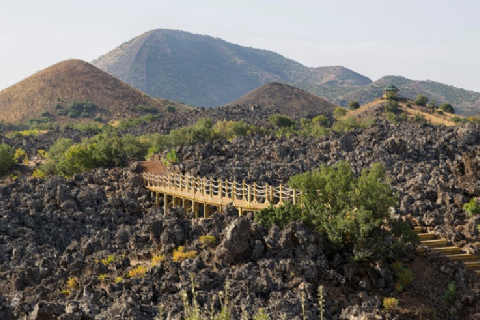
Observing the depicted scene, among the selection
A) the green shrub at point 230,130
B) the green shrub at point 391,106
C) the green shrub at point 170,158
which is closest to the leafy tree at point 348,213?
the green shrub at point 170,158

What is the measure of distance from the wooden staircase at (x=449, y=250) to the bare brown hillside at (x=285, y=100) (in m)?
100

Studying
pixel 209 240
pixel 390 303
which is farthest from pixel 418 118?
pixel 209 240

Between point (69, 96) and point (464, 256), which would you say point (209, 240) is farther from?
point (69, 96)

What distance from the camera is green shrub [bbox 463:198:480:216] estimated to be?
28766 millimetres

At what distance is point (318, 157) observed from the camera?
47.2 meters

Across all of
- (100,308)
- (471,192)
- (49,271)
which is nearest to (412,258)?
(471,192)

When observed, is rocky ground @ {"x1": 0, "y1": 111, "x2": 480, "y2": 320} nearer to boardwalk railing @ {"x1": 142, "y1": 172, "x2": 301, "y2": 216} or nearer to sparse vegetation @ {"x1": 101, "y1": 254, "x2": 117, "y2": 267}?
sparse vegetation @ {"x1": 101, "y1": 254, "x2": 117, "y2": 267}

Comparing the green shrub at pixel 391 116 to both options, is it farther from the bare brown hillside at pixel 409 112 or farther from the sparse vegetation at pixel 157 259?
the sparse vegetation at pixel 157 259

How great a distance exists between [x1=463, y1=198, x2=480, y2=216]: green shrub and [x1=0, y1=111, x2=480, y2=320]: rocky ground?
428mm

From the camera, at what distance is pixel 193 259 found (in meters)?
20.4

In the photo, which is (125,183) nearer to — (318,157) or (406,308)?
(318,157)

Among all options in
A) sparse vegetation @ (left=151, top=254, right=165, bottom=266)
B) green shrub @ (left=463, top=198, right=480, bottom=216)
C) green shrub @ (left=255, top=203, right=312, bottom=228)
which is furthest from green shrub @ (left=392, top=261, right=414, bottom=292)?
sparse vegetation @ (left=151, top=254, right=165, bottom=266)

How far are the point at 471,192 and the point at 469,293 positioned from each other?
11.3 m

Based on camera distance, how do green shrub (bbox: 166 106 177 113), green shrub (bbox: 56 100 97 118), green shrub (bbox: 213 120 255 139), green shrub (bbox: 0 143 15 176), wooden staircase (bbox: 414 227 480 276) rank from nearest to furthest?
wooden staircase (bbox: 414 227 480 276), green shrub (bbox: 0 143 15 176), green shrub (bbox: 213 120 255 139), green shrub (bbox: 56 100 97 118), green shrub (bbox: 166 106 177 113)
